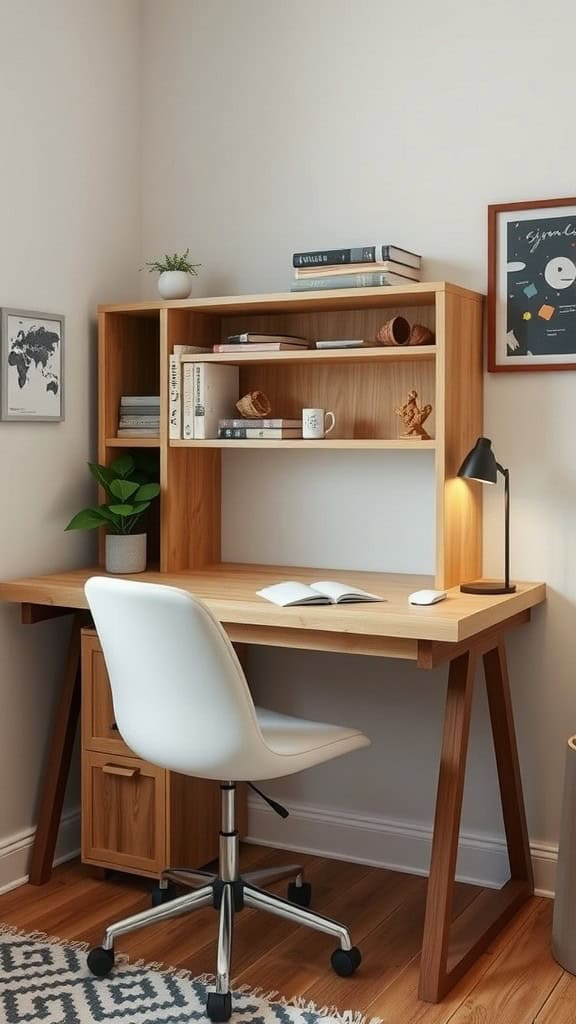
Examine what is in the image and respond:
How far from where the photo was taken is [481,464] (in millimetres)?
2814

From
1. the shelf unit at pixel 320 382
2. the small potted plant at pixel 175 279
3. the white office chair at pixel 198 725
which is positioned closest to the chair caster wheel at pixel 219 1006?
the white office chair at pixel 198 725

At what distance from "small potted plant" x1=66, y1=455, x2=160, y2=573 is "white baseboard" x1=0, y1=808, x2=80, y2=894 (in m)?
0.78

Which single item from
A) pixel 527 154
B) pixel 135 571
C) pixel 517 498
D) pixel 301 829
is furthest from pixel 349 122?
pixel 301 829

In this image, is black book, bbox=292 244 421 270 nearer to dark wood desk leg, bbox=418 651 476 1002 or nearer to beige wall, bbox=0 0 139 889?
beige wall, bbox=0 0 139 889

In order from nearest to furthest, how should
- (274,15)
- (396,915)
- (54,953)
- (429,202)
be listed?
(54,953) → (396,915) → (429,202) → (274,15)

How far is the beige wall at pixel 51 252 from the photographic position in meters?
3.15

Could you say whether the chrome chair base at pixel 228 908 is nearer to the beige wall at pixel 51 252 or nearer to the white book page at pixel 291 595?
the white book page at pixel 291 595

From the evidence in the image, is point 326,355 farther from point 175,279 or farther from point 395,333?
point 175,279

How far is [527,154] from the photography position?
303 cm

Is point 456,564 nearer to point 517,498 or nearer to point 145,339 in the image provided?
point 517,498

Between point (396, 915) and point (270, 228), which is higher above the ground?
point (270, 228)

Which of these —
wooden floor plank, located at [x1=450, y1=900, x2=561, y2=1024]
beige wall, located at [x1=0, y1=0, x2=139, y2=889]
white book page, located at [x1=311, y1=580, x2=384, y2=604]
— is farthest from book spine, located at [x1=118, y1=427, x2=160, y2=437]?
wooden floor plank, located at [x1=450, y1=900, x2=561, y2=1024]

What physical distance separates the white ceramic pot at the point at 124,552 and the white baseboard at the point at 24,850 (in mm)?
763

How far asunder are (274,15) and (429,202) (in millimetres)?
780
